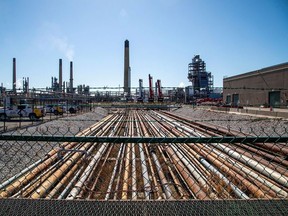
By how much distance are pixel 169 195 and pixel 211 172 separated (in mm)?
1663

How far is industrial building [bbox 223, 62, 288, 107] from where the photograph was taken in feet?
110

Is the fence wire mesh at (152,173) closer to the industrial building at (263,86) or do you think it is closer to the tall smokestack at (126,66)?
the industrial building at (263,86)

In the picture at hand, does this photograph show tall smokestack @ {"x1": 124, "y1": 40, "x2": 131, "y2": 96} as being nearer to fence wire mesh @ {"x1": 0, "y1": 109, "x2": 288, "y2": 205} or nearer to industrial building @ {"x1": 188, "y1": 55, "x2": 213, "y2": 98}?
industrial building @ {"x1": 188, "y1": 55, "x2": 213, "y2": 98}

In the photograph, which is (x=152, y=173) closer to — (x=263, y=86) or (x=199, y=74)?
(x=263, y=86)

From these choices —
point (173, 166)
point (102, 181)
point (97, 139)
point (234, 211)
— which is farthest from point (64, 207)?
point (173, 166)

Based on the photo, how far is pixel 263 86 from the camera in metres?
39.7

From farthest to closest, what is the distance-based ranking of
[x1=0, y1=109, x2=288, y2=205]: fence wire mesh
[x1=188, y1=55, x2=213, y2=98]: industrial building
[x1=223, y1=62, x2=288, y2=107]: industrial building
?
[x1=188, y1=55, x2=213, y2=98]: industrial building
[x1=223, y1=62, x2=288, y2=107]: industrial building
[x1=0, y1=109, x2=288, y2=205]: fence wire mesh

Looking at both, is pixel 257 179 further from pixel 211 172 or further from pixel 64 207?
pixel 64 207

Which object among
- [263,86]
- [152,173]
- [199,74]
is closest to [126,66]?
[199,74]

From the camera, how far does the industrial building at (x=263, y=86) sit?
3356 centimetres

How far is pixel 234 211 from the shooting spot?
2.56m

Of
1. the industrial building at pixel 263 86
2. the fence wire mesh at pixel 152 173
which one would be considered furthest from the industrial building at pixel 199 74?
the fence wire mesh at pixel 152 173

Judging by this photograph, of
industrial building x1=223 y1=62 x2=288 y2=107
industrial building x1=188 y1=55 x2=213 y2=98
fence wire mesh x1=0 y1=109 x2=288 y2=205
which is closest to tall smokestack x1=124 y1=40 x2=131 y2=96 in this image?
industrial building x1=188 y1=55 x2=213 y2=98

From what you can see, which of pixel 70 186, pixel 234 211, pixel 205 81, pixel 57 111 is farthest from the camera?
pixel 205 81
